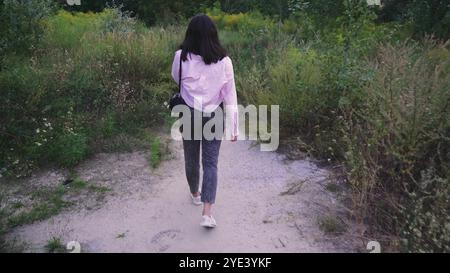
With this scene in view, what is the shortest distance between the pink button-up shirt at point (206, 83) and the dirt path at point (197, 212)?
97 cm

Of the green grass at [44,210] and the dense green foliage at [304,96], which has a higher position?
the dense green foliage at [304,96]

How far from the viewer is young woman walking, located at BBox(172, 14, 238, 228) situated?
10.6ft

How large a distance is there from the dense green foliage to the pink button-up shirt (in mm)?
1162

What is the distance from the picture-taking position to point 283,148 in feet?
16.5

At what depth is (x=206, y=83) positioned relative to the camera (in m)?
3.30

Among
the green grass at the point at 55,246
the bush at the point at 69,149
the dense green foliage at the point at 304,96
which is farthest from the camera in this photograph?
the bush at the point at 69,149

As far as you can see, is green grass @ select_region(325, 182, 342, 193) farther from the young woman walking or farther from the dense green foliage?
the young woman walking

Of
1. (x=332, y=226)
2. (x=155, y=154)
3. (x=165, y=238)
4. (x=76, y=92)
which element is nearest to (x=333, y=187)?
(x=332, y=226)

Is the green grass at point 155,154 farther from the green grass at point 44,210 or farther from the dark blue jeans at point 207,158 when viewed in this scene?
the dark blue jeans at point 207,158

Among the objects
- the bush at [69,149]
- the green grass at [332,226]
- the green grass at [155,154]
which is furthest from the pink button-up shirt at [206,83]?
the bush at [69,149]

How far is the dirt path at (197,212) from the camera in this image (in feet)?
11.2

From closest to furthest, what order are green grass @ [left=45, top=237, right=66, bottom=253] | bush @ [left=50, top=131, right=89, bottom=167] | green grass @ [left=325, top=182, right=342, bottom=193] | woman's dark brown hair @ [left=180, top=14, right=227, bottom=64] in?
woman's dark brown hair @ [left=180, top=14, right=227, bottom=64] < green grass @ [left=45, top=237, right=66, bottom=253] < green grass @ [left=325, top=182, right=342, bottom=193] < bush @ [left=50, top=131, right=89, bottom=167]

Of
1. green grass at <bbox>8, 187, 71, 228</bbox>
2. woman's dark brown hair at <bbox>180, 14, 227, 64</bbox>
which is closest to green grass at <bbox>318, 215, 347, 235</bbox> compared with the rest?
woman's dark brown hair at <bbox>180, 14, 227, 64</bbox>
